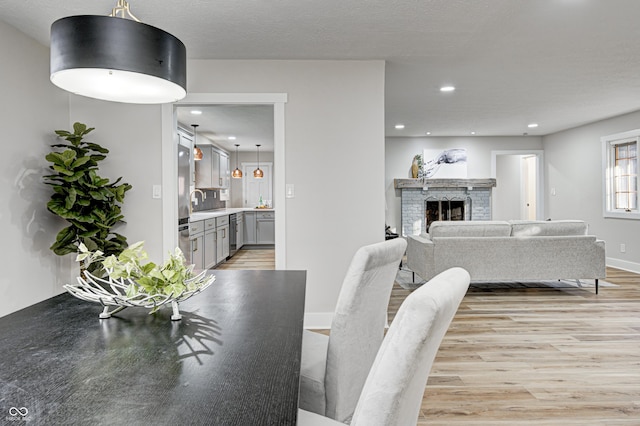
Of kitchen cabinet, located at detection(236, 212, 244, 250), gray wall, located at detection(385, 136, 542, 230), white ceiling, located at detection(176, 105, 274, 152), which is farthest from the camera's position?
kitchen cabinet, located at detection(236, 212, 244, 250)

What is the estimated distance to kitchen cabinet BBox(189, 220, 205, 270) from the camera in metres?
5.50

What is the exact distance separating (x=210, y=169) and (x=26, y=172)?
4.93 meters

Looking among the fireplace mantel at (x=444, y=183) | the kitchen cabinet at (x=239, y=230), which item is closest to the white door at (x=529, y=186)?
the fireplace mantel at (x=444, y=183)

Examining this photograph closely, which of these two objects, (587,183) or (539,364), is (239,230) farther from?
(539,364)

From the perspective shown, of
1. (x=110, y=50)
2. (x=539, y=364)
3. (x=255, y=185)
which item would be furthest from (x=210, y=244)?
(x=110, y=50)

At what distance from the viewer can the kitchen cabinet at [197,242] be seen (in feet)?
18.1

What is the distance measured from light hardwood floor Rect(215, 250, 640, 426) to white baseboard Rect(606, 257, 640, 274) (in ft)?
6.06

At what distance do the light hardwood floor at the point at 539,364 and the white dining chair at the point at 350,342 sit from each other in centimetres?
87

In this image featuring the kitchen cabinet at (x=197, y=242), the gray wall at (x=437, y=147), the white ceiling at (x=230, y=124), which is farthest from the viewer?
the gray wall at (x=437, y=147)

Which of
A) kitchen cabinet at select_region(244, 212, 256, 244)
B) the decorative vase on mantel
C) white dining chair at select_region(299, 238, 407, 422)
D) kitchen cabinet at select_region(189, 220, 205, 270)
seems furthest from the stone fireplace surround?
white dining chair at select_region(299, 238, 407, 422)

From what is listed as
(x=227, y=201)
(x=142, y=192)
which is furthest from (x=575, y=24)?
(x=227, y=201)

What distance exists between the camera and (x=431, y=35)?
3.21 m

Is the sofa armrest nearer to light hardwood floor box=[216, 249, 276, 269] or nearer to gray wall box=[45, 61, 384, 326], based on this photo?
gray wall box=[45, 61, 384, 326]

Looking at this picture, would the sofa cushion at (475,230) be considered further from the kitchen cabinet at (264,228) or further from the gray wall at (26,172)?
the kitchen cabinet at (264,228)
